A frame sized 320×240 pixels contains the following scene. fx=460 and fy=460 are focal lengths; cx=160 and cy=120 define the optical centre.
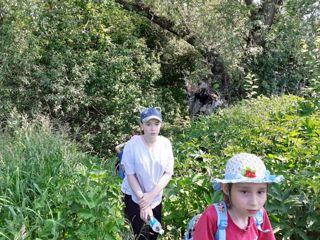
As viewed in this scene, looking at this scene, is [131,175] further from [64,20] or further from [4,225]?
[64,20]

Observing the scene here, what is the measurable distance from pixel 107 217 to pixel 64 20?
874 centimetres

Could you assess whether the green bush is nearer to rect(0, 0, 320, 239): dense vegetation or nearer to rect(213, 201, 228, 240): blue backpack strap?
rect(0, 0, 320, 239): dense vegetation

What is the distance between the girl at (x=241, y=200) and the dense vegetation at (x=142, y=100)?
141 centimetres

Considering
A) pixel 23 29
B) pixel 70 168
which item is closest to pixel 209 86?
pixel 23 29

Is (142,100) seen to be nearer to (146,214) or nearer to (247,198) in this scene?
(146,214)

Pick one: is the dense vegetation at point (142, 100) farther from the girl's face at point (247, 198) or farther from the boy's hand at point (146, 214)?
the girl's face at point (247, 198)

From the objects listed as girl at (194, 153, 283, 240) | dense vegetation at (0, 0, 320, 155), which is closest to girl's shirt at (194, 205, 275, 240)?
girl at (194, 153, 283, 240)

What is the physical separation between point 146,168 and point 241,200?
1.50 meters

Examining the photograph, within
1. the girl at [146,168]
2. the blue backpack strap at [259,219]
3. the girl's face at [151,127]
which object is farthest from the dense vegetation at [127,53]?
the blue backpack strap at [259,219]

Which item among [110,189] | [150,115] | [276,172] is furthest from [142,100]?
[150,115]

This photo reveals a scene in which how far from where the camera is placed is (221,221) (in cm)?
237

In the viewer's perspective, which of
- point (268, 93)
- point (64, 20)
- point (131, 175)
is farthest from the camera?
point (268, 93)

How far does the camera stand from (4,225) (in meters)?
3.72

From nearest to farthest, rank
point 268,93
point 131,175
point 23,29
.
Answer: point 131,175
point 23,29
point 268,93
